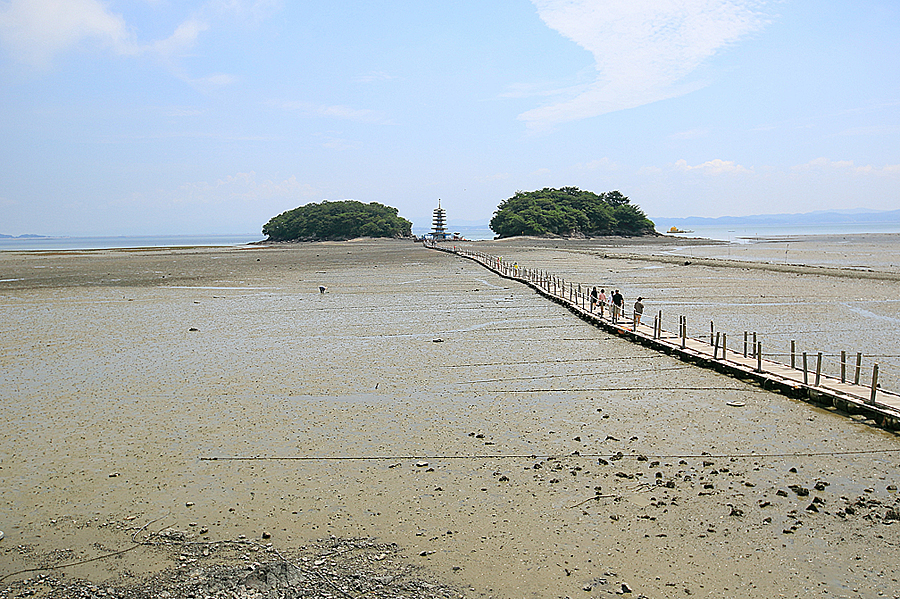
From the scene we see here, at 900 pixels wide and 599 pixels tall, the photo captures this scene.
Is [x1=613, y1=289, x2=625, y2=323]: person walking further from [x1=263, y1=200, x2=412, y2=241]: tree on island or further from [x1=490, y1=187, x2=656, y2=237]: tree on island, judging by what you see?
[x1=263, y1=200, x2=412, y2=241]: tree on island

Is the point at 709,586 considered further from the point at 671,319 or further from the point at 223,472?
the point at 671,319

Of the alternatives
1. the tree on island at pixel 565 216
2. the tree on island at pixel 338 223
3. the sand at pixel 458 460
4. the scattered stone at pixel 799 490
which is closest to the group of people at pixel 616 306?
the sand at pixel 458 460

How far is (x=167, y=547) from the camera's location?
872 cm

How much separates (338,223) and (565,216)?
4871cm

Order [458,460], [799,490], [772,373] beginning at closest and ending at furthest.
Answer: [799,490]
[458,460]
[772,373]

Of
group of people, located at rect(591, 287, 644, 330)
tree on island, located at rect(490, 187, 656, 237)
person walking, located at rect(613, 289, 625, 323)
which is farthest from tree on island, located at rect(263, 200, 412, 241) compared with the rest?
person walking, located at rect(613, 289, 625, 323)

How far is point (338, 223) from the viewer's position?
151875 millimetres

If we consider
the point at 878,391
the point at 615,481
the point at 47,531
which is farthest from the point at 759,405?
the point at 47,531

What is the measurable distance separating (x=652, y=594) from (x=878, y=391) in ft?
32.4

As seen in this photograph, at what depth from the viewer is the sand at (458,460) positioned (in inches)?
329

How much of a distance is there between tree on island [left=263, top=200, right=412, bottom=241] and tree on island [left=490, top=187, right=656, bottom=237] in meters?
22.8

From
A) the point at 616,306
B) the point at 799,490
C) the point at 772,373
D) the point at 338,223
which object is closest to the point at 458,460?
the point at 799,490

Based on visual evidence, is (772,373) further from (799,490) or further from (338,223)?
(338,223)

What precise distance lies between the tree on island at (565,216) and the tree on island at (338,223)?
2282cm
